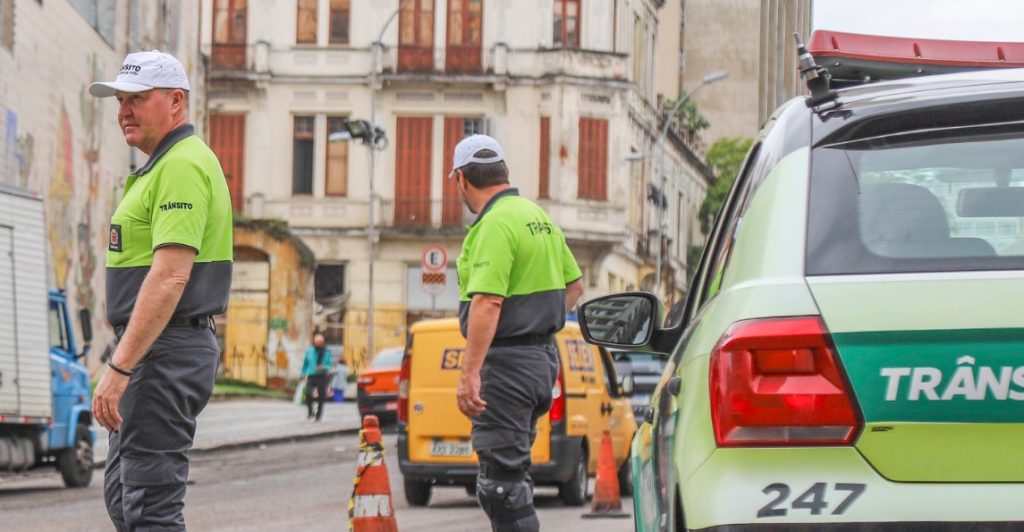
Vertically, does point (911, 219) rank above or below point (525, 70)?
below

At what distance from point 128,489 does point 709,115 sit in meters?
85.4

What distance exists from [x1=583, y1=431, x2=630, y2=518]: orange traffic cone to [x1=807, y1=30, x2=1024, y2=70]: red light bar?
8.25 m

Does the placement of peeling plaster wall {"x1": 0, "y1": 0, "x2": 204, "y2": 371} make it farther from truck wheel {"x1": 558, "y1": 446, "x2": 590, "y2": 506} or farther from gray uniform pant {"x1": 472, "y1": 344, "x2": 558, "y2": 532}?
gray uniform pant {"x1": 472, "y1": 344, "x2": 558, "y2": 532}

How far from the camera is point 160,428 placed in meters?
6.07

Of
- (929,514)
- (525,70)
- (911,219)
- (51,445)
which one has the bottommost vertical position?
(51,445)

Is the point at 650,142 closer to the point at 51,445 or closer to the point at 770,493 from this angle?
the point at 51,445

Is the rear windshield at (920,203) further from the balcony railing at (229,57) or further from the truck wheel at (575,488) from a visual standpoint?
the balcony railing at (229,57)

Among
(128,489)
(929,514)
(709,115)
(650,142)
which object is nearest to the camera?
(929,514)

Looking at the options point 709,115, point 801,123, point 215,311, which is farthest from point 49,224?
point 709,115

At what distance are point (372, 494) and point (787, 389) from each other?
467 centimetres

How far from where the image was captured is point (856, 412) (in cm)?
383

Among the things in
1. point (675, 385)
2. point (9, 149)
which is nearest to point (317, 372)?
point (9, 149)

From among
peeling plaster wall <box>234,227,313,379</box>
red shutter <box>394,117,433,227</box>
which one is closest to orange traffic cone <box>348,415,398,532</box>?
peeling plaster wall <box>234,227,313,379</box>

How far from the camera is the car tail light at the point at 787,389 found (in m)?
3.84
